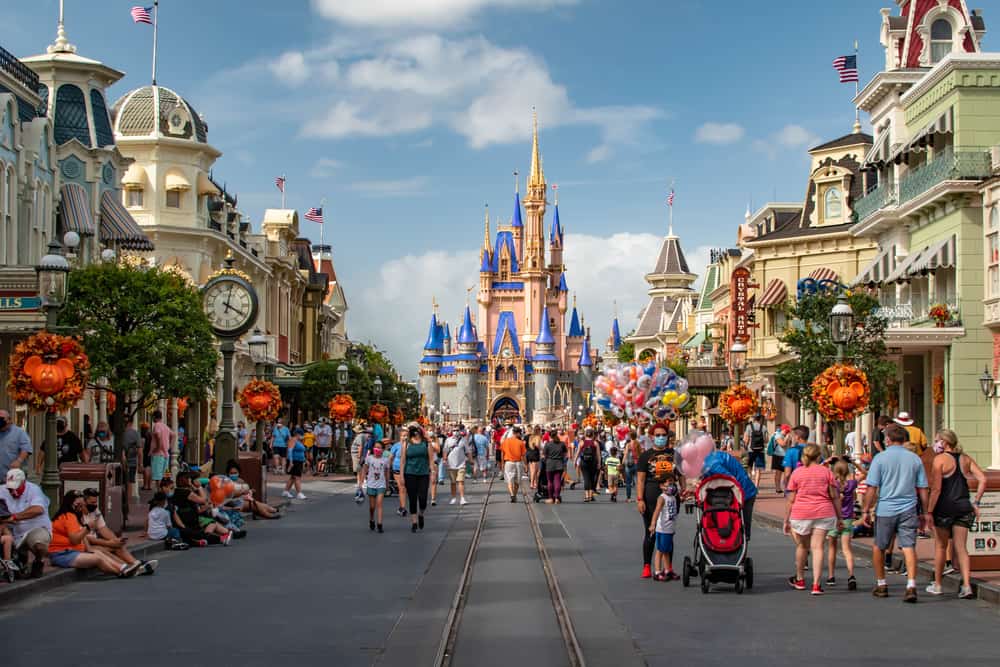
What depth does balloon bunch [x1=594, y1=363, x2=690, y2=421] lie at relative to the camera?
105ft

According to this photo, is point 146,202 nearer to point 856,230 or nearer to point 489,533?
point 856,230

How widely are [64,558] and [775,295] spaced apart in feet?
126

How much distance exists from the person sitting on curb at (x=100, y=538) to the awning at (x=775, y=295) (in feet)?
122

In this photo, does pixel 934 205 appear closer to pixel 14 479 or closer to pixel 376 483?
pixel 376 483

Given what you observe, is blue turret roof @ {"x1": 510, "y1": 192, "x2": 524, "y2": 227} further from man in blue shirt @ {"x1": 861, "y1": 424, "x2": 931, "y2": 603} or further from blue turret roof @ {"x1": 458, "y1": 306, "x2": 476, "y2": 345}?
man in blue shirt @ {"x1": 861, "y1": 424, "x2": 931, "y2": 603}

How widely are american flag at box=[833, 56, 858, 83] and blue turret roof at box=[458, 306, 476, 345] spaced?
412 ft

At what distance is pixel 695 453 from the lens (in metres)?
14.3

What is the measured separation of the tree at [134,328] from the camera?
79.6 ft

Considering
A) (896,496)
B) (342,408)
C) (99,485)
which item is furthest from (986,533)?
(342,408)

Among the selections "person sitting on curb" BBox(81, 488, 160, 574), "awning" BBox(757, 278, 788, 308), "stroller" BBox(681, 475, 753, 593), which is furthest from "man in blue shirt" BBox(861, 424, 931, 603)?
"awning" BBox(757, 278, 788, 308)

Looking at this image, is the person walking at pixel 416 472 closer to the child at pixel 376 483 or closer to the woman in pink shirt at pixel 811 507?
Result: the child at pixel 376 483

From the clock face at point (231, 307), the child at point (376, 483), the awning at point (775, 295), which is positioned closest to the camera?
the child at point (376, 483)

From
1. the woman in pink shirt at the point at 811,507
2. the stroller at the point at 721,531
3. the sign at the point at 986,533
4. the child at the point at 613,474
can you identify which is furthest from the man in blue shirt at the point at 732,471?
the child at the point at 613,474

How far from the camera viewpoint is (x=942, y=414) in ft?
106
